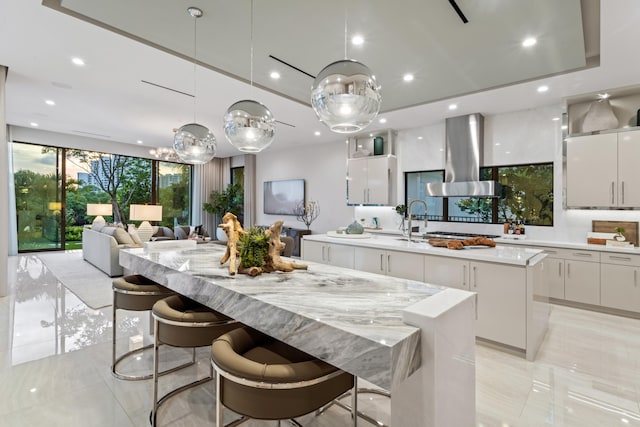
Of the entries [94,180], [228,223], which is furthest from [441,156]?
[94,180]

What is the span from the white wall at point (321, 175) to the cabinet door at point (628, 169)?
4658 mm

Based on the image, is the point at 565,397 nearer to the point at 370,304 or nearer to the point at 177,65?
the point at 370,304

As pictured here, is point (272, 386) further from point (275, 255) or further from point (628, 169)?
point (628, 169)

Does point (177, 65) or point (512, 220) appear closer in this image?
point (177, 65)

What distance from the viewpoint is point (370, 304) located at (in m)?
1.35

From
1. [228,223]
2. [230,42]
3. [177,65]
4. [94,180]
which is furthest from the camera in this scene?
[94,180]

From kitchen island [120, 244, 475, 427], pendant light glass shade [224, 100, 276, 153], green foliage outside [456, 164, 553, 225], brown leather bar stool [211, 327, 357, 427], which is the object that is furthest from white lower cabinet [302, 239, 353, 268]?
green foliage outside [456, 164, 553, 225]

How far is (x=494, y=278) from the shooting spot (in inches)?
111

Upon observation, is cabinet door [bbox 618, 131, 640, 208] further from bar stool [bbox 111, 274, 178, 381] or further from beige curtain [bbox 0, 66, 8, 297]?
beige curtain [bbox 0, 66, 8, 297]

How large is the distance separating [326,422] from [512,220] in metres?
4.79

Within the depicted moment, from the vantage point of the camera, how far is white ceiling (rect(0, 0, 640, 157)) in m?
2.61

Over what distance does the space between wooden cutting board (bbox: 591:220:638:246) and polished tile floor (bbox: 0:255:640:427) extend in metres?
1.25

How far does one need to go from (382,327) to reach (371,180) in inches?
227

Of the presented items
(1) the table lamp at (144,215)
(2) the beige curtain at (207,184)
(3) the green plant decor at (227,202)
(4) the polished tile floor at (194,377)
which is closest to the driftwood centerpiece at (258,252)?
(4) the polished tile floor at (194,377)
